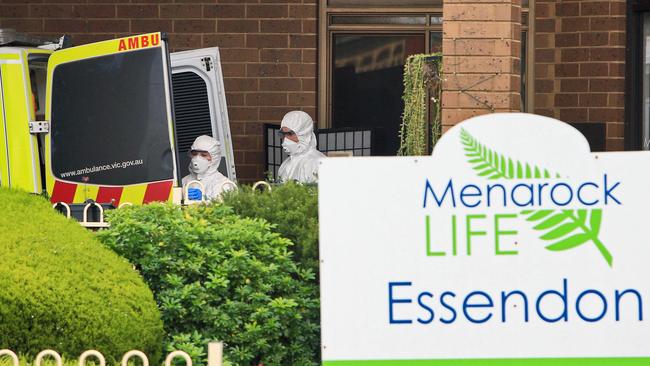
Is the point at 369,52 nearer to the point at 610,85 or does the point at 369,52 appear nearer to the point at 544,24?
the point at 544,24

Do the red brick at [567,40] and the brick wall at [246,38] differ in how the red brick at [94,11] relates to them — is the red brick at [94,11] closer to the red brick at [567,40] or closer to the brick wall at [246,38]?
the brick wall at [246,38]

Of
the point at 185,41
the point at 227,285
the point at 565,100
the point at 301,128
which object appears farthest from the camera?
the point at 185,41

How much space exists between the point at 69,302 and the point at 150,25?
283 inches

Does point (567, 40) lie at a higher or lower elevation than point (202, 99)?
higher

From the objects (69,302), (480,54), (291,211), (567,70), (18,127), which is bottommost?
(69,302)

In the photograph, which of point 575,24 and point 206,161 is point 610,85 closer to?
point 575,24

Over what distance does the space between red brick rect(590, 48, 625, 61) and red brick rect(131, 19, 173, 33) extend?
12.6 feet

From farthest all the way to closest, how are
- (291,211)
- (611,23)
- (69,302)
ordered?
(611,23)
(291,211)
(69,302)

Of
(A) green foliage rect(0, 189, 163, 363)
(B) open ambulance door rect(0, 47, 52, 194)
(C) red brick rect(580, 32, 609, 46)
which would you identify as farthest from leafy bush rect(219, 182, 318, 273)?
(C) red brick rect(580, 32, 609, 46)

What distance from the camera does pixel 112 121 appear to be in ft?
32.1

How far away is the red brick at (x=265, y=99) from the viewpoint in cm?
1298

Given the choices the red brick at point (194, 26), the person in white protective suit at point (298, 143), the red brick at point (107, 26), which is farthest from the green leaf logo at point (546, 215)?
the red brick at point (107, 26)

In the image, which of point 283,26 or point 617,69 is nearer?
point 617,69

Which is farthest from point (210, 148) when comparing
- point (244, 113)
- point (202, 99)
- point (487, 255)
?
point (487, 255)
